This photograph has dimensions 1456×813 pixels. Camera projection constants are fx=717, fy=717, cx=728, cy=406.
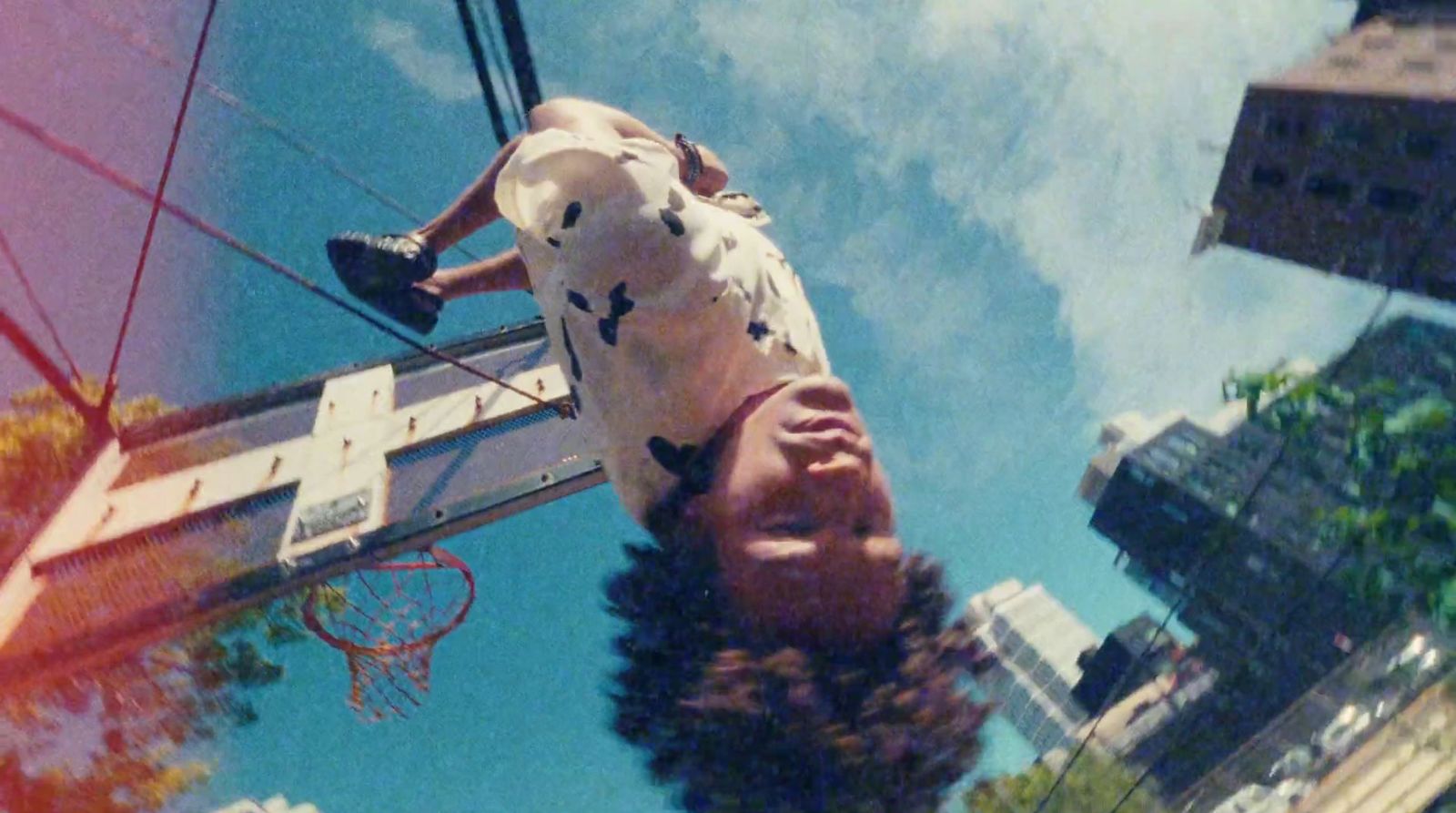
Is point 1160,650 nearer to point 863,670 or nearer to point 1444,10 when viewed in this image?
point 1444,10

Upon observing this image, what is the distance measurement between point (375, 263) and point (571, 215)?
1.81ft

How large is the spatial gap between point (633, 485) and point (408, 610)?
2.73m

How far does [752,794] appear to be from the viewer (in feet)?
3.96

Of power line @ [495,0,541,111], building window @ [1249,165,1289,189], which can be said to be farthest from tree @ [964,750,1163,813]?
power line @ [495,0,541,111]

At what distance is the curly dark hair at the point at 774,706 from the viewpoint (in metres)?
1.18

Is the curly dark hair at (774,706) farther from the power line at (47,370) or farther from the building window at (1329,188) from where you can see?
the building window at (1329,188)

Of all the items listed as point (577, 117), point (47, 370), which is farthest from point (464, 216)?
point (47, 370)

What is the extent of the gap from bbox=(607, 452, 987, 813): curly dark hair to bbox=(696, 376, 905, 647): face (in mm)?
50

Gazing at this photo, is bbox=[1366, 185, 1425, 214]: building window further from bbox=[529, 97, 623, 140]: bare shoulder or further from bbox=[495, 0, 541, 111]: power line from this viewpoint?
bbox=[529, 97, 623, 140]: bare shoulder

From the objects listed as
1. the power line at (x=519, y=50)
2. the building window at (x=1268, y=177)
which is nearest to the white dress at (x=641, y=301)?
the power line at (x=519, y=50)

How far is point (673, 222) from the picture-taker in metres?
1.33

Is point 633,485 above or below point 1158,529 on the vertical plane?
below

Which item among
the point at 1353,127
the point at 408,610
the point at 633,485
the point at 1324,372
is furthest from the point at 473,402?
the point at 1353,127

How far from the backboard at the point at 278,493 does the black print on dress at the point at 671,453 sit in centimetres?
119
